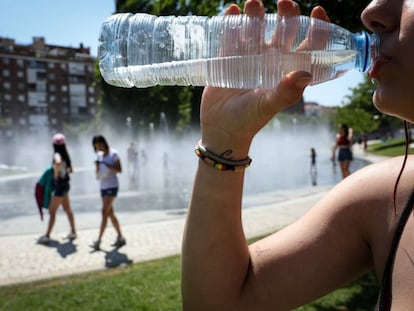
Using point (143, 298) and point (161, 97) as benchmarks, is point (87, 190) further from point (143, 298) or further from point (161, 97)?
point (161, 97)

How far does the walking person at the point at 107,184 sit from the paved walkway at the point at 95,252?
0.25 m

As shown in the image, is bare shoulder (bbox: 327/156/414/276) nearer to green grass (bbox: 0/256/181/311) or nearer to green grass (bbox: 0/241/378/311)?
green grass (bbox: 0/241/378/311)

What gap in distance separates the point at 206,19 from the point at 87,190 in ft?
52.2

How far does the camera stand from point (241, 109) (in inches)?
59.3

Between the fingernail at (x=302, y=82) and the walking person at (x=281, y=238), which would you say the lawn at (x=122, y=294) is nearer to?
the walking person at (x=281, y=238)

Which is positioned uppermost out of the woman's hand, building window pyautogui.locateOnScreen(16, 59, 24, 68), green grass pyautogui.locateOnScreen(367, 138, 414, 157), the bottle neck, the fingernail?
building window pyautogui.locateOnScreen(16, 59, 24, 68)

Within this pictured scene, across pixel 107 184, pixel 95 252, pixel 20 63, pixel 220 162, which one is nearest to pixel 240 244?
pixel 220 162

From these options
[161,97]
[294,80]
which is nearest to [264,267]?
[294,80]

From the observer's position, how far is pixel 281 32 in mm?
1532

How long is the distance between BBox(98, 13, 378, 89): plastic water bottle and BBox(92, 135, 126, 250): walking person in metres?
6.01

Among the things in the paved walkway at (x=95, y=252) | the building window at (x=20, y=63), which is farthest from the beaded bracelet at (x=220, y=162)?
the building window at (x=20, y=63)

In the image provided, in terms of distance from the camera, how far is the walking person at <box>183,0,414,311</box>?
147cm

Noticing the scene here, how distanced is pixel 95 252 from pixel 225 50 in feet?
21.1

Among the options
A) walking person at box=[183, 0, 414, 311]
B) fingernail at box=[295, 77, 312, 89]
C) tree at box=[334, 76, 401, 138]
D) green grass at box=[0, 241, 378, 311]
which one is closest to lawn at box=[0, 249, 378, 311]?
green grass at box=[0, 241, 378, 311]
